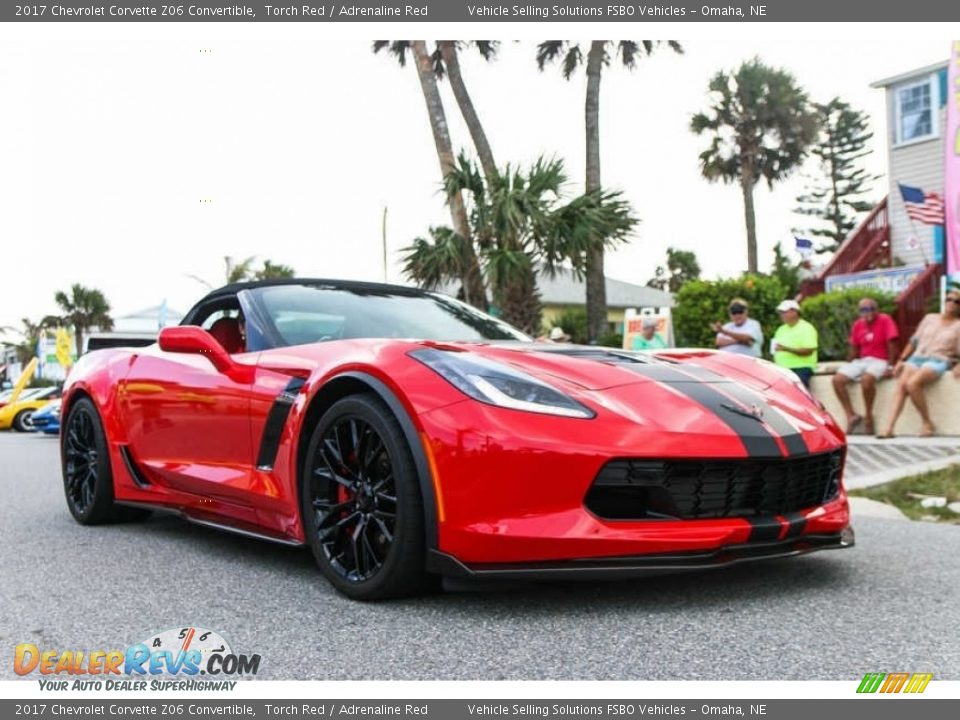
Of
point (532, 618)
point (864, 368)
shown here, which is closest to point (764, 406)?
point (532, 618)

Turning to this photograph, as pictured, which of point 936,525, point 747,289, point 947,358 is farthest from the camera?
point 747,289

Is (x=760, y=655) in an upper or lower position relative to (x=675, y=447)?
lower

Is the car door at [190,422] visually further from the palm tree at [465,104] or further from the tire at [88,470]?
the palm tree at [465,104]

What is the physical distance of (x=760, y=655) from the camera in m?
2.58

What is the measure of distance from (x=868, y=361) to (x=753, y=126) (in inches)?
1022

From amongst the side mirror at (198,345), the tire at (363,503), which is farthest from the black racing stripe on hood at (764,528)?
the side mirror at (198,345)

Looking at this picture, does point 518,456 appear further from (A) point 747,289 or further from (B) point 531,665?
(A) point 747,289

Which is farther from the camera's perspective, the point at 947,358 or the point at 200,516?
the point at 947,358

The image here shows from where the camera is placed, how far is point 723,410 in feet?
10.5

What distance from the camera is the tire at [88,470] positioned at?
5.18 meters

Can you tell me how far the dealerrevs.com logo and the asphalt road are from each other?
0.06m

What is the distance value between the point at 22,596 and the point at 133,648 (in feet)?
3.38

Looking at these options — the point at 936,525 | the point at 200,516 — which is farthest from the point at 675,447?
the point at 936,525

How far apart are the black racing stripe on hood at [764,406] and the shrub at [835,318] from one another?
473 inches
